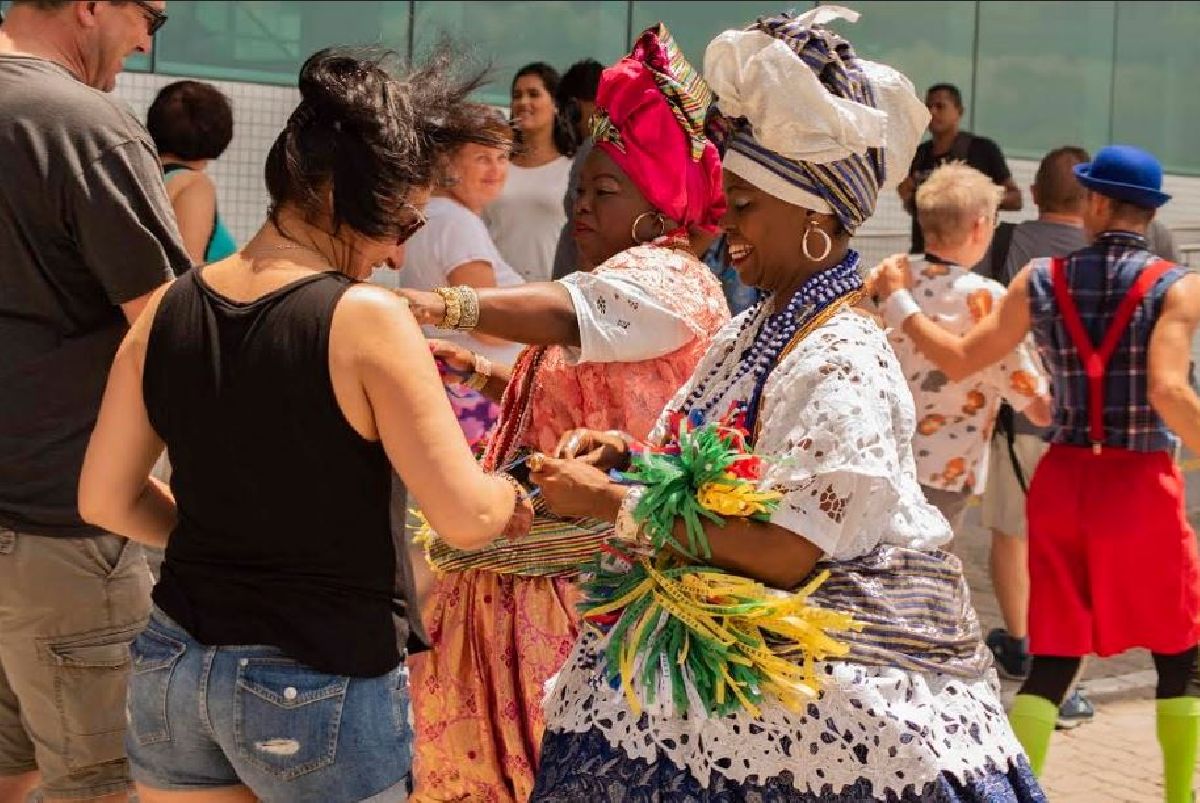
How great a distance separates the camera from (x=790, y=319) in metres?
2.92

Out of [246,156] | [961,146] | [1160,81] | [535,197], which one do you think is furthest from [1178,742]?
[1160,81]

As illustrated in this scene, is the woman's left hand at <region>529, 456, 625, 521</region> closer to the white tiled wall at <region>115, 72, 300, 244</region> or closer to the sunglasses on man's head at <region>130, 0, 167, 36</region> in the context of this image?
the sunglasses on man's head at <region>130, 0, 167, 36</region>

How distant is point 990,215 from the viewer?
240 inches

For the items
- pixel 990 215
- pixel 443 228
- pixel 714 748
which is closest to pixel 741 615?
pixel 714 748

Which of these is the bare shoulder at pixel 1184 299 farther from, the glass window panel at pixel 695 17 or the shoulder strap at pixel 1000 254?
the glass window panel at pixel 695 17

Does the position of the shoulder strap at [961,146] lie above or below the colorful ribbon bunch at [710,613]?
above

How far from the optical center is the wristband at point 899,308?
5723mm

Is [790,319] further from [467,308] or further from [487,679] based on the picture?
[487,679]

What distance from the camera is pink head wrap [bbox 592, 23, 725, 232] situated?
12.1ft

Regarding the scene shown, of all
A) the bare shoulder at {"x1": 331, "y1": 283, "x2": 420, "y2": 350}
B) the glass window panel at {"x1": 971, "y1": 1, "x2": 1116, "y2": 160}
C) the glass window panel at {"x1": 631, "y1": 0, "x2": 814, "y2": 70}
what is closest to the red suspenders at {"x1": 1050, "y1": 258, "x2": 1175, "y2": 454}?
the bare shoulder at {"x1": 331, "y1": 283, "x2": 420, "y2": 350}

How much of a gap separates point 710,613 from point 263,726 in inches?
29.4

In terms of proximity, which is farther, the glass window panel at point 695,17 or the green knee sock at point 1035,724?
the glass window panel at point 695,17

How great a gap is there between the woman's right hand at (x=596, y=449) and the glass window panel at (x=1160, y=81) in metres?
12.1

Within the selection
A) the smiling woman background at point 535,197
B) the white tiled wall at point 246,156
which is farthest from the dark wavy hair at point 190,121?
the white tiled wall at point 246,156
